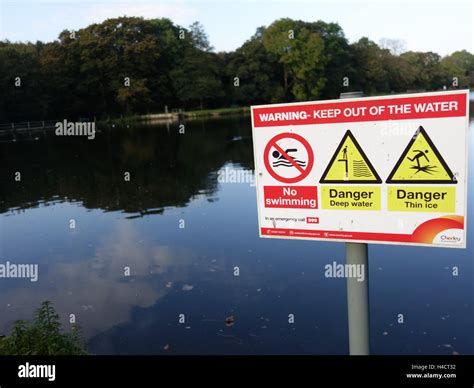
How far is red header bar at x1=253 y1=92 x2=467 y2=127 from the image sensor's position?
2444mm

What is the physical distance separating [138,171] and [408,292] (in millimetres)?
20455

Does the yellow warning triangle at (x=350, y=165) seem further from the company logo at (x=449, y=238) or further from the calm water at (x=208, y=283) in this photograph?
the calm water at (x=208, y=283)

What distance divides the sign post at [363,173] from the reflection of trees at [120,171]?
Result: 49.6ft

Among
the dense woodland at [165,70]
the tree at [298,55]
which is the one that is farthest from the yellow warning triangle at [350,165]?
the tree at [298,55]

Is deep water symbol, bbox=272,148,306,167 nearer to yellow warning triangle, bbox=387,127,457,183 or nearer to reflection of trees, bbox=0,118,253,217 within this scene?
yellow warning triangle, bbox=387,127,457,183

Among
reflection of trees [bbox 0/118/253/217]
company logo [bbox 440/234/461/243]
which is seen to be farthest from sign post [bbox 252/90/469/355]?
reflection of trees [bbox 0/118/253/217]

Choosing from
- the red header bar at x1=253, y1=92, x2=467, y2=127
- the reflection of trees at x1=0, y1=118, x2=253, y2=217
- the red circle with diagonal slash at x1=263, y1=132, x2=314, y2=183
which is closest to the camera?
the red header bar at x1=253, y1=92, x2=467, y2=127

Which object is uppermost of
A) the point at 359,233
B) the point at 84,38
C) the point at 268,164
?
the point at 84,38

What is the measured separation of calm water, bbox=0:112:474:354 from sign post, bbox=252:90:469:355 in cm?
488

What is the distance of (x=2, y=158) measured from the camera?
1451 inches

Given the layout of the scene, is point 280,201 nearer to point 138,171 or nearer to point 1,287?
point 1,287

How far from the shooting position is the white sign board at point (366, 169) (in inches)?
98.3

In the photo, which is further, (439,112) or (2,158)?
(2,158)
